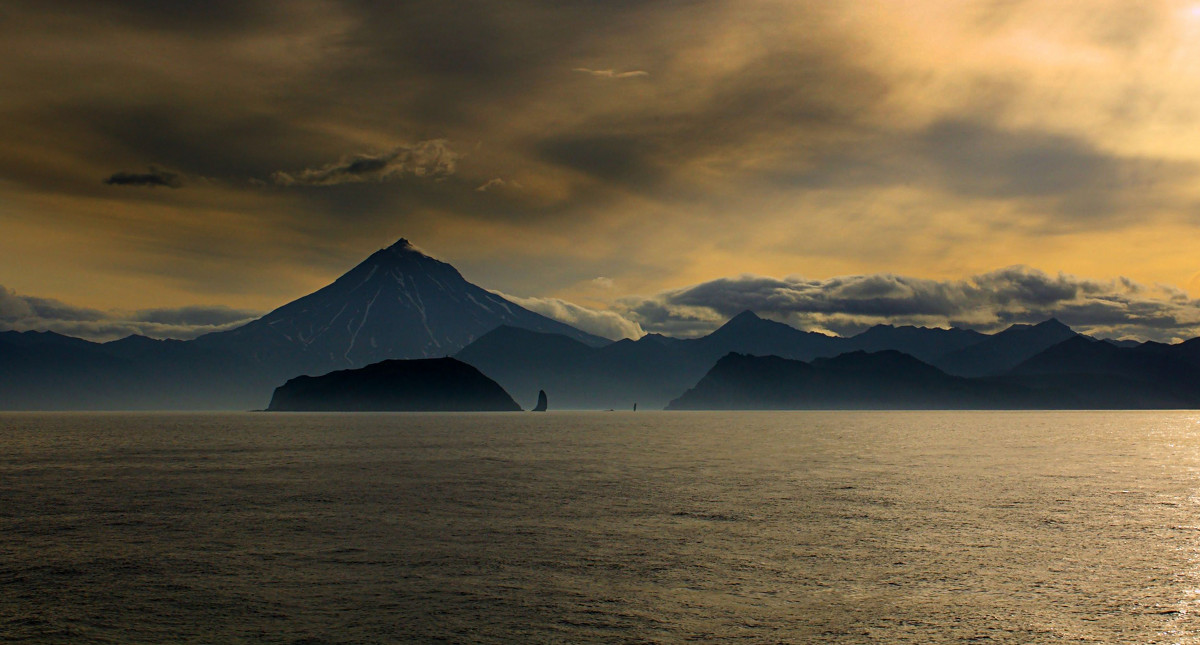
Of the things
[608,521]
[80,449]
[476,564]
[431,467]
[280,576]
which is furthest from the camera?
[80,449]

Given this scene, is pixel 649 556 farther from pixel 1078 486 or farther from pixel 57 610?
pixel 1078 486

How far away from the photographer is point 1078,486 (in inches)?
2596

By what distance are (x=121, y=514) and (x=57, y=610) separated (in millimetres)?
23906

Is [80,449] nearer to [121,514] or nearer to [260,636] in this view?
[121,514]

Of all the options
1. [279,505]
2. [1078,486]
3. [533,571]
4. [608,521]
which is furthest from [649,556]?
[1078,486]

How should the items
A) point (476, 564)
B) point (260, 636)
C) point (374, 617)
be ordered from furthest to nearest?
point (476, 564) → point (374, 617) → point (260, 636)

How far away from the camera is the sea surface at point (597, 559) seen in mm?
25109

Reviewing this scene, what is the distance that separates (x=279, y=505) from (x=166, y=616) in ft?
88.8

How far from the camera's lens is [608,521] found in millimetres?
45125

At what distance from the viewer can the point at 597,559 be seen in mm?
34562

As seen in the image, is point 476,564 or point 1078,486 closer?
point 476,564

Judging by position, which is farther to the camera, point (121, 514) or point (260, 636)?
point (121, 514)

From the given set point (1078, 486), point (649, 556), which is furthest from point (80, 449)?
point (1078, 486)

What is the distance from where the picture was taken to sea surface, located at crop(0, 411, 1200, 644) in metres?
25.1
